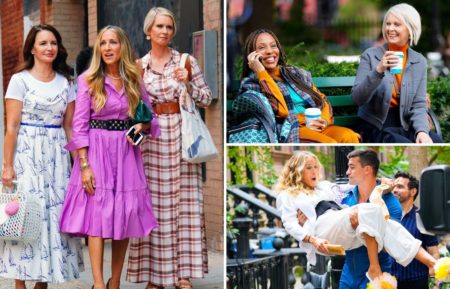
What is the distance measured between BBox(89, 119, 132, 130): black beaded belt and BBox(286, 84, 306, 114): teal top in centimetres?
106

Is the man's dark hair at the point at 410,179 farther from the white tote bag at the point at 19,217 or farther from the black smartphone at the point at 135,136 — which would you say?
the white tote bag at the point at 19,217

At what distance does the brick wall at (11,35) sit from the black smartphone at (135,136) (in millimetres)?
6036

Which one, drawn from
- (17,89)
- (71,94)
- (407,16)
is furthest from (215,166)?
(407,16)

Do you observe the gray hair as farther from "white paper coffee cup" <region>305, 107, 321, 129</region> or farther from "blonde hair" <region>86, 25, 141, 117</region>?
"blonde hair" <region>86, 25, 141, 117</region>

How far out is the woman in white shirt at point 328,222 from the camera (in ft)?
23.2

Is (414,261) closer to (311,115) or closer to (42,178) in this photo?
(311,115)

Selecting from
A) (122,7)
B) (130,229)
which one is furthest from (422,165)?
(122,7)

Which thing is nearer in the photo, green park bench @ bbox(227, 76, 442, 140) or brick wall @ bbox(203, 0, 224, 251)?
green park bench @ bbox(227, 76, 442, 140)

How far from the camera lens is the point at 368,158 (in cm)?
711

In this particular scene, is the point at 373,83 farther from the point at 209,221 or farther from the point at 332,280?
the point at 209,221

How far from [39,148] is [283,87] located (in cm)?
164

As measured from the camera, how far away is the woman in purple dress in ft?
27.0

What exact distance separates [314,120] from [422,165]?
930mm

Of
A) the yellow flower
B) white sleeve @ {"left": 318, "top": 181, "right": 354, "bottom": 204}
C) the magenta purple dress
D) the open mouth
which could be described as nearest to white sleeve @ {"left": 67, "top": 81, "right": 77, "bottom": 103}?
the magenta purple dress
